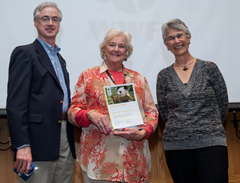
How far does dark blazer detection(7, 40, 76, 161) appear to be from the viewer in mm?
1537

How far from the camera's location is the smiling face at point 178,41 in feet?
6.68

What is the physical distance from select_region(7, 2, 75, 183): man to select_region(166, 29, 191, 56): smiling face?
87 centimetres

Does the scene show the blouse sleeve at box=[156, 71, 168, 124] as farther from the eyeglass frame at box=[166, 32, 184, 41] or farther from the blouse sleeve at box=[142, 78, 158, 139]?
the eyeglass frame at box=[166, 32, 184, 41]

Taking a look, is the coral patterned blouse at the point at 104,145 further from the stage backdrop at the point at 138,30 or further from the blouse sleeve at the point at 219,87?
the stage backdrop at the point at 138,30

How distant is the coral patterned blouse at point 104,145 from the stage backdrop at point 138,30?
0.73 metres

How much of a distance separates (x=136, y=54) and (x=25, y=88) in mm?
1332

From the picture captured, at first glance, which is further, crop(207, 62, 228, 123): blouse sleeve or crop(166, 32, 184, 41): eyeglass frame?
crop(166, 32, 184, 41): eyeglass frame

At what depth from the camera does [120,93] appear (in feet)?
5.70

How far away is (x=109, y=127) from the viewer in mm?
1642

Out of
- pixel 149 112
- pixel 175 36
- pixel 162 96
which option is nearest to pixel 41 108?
pixel 149 112

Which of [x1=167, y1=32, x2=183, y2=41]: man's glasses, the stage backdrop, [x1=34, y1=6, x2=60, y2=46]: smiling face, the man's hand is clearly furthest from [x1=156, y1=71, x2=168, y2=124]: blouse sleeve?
the man's hand

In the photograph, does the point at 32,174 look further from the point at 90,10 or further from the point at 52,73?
the point at 90,10

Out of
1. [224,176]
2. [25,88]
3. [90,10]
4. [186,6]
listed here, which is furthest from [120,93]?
[186,6]

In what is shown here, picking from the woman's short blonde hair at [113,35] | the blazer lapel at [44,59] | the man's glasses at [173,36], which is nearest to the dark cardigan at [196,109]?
the man's glasses at [173,36]
